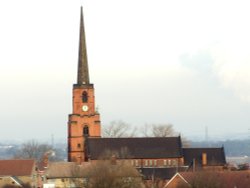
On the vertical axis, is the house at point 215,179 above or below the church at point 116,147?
below

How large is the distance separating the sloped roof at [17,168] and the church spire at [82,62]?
2362 cm

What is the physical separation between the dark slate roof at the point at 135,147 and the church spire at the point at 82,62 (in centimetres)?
937

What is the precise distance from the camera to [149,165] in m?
117

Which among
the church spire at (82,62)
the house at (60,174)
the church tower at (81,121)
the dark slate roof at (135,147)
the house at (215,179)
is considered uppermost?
the church spire at (82,62)

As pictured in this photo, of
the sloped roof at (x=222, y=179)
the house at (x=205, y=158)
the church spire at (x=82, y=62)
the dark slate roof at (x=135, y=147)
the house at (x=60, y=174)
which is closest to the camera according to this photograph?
the sloped roof at (x=222, y=179)

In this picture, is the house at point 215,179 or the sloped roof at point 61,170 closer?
the house at point 215,179

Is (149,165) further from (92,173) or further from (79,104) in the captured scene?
(92,173)

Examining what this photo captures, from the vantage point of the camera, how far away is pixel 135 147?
119 meters

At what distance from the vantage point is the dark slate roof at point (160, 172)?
350 feet

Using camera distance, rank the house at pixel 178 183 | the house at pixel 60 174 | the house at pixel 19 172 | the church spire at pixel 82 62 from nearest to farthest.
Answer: the house at pixel 178 183 < the house at pixel 19 172 < the house at pixel 60 174 < the church spire at pixel 82 62

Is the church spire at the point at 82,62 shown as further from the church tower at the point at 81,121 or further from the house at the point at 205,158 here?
the house at the point at 205,158

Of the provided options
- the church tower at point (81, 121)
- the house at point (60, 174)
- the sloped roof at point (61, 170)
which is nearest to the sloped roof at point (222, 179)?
the house at point (60, 174)

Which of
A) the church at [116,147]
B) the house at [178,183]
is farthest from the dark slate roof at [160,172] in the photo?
the house at [178,183]

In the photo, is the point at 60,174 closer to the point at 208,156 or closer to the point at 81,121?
the point at 81,121
